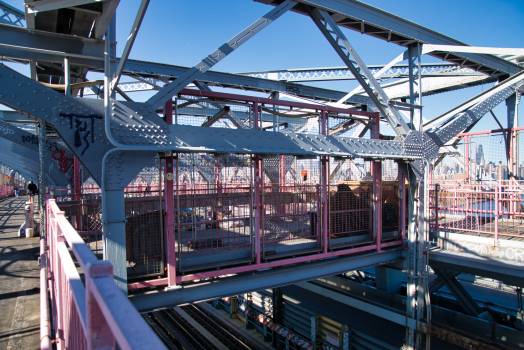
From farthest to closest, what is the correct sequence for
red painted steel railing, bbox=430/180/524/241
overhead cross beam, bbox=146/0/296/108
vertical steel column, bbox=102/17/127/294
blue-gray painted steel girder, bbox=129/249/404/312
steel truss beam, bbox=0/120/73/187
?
steel truss beam, bbox=0/120/73/187
red painted steel railing, bbox=430/180/524/241
blue-gray painted steel girder, bbox=129/249/404/312
overhead cross beam, bbox=146/0/296/108
vertical steel column, bbox=102/17/127/294

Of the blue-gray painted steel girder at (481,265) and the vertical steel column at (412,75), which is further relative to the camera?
the vertical steel column at (412,75)

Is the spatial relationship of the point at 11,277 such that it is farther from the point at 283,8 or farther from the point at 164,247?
the point at 283,8

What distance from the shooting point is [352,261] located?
23.7 ft

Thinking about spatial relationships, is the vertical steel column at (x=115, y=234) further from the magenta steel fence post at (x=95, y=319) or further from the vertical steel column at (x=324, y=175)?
the vertical steel column at (x=324, y=175)

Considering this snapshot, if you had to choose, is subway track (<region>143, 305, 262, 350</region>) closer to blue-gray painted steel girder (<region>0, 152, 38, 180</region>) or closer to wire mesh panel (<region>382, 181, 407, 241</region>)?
wire mesh panel (<region>382, 181, 407, 241</region>)

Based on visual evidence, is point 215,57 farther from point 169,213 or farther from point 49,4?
point 169,213

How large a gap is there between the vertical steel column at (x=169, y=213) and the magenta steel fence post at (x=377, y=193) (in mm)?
5085

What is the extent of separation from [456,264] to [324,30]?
22.3 ft

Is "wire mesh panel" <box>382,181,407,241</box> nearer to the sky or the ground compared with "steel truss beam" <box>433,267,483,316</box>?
nearer to the sky

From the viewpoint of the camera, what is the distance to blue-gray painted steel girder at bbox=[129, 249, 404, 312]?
5.08m

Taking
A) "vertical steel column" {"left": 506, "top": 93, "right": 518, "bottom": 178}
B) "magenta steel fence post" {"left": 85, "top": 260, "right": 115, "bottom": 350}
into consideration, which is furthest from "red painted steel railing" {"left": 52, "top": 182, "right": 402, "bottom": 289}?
"vertical steel column" {"left": 506, "top": 93, "right": 518, "bottom": 178}

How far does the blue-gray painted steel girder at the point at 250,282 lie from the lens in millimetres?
5078

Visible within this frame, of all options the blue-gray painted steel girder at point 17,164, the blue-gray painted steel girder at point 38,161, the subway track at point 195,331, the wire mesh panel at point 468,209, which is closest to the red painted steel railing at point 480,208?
the wire mesh panel at point 468,209

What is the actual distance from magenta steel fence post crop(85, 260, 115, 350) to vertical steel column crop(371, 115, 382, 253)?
733 centimetres
